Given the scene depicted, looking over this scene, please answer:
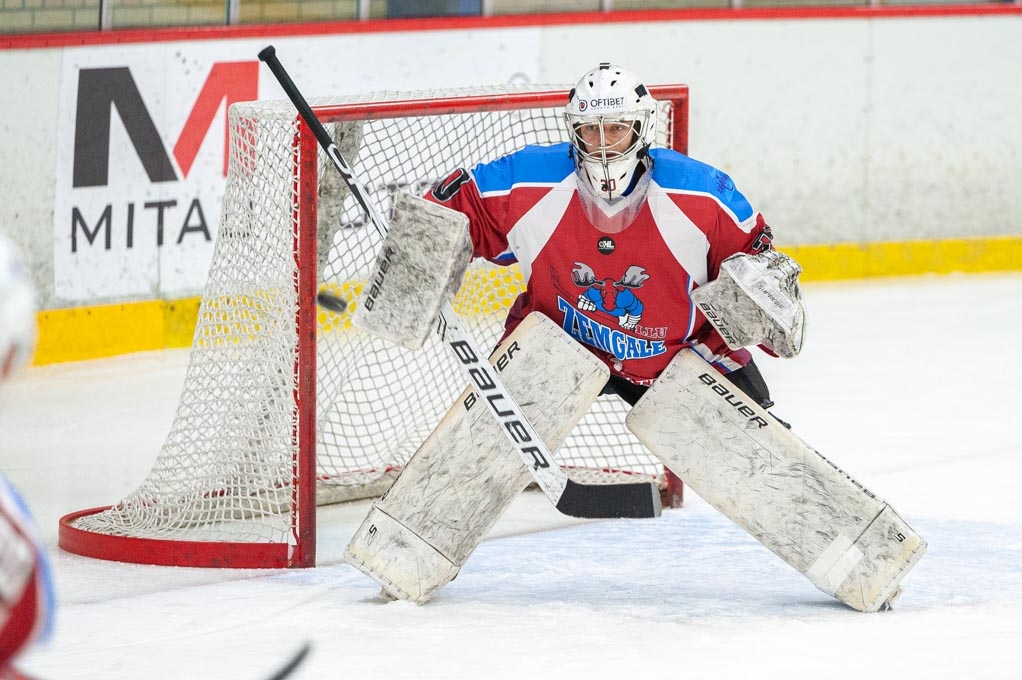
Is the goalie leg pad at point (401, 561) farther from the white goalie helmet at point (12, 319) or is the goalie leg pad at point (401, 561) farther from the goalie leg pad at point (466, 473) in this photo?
the white goalie helmet at point (12, 319)

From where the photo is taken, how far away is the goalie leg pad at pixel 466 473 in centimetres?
329

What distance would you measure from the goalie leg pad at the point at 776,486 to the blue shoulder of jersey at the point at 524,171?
0.44 m

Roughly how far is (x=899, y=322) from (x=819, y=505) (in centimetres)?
377

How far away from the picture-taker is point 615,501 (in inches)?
132

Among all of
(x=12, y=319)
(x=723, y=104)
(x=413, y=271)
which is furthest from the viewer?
(x=723, y=104)

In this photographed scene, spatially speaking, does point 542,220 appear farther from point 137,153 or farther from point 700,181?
point 137,153

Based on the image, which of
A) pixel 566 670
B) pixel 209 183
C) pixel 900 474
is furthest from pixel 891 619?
pixel 209 183

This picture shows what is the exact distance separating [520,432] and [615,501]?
0.23m

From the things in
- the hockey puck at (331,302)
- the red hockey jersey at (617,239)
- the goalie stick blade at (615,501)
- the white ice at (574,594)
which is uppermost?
the red hockey jersey at (617,239)

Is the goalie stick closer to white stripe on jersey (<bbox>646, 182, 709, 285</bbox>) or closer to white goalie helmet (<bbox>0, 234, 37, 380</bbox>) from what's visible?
white stripe on jersey (<bbox>646, 182, 709, 285</bbox>)

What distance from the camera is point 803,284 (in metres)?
7.79

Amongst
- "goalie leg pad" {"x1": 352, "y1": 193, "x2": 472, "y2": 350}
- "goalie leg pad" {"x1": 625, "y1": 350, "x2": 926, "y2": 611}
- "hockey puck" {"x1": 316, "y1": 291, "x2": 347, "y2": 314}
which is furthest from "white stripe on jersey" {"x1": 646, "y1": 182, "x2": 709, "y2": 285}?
"hockey puck" {"x1": 316, "y1": 291, "x2": 347, "y2": 314}

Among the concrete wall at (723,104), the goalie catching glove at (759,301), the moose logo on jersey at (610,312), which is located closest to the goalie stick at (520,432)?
the moose logo on jersey at (610,312)

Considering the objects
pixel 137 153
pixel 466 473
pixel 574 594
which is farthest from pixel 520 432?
pixel 137 153
